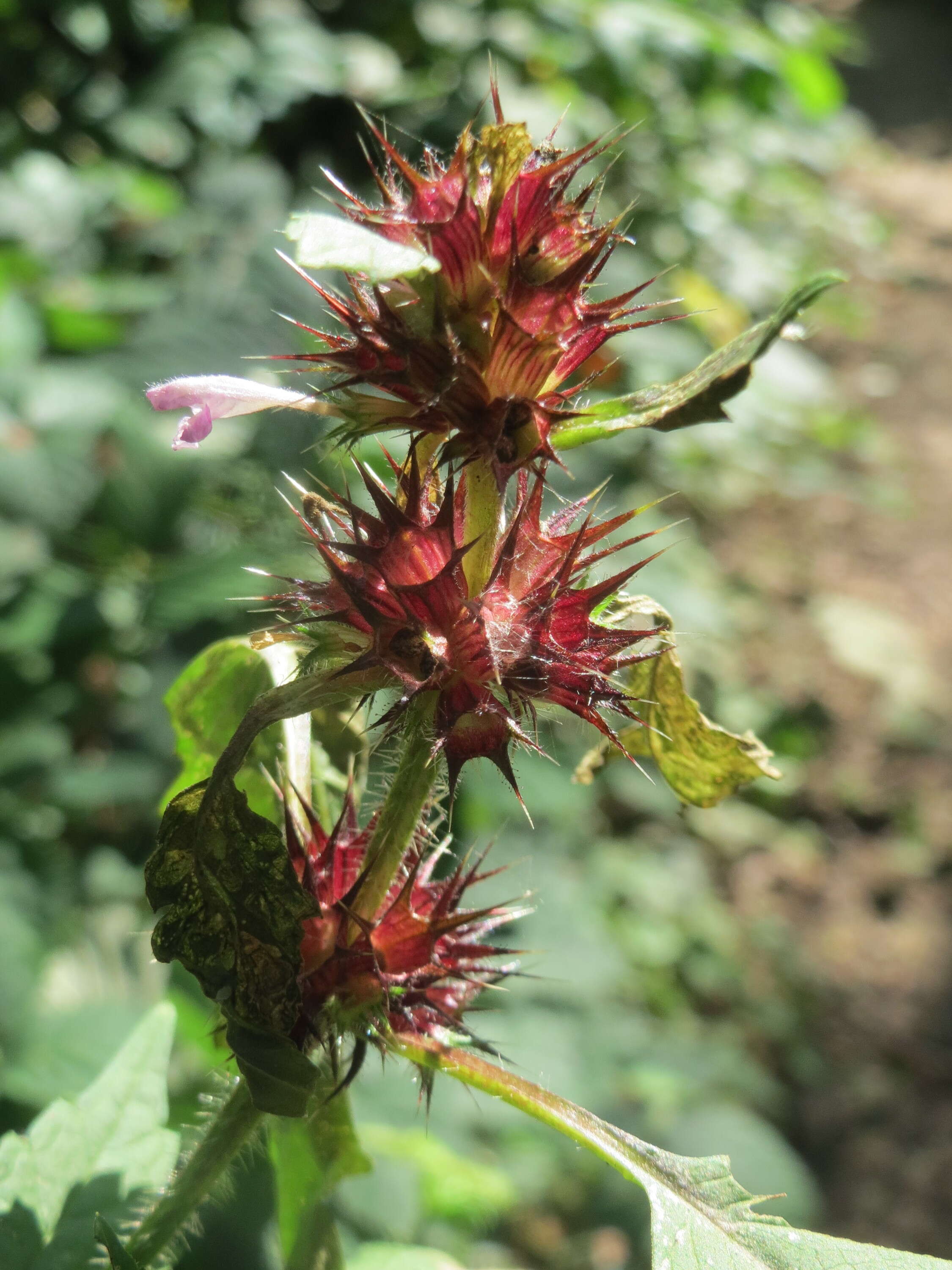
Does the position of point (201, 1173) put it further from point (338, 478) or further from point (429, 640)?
point (338, 478)

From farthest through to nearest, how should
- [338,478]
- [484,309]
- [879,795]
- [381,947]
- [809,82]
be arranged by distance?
[879,795] → [809,82] → [338,478] → [381,947] → [484,309]

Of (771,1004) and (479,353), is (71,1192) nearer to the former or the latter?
(479,353)

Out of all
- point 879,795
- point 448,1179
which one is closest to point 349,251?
point 448,1179

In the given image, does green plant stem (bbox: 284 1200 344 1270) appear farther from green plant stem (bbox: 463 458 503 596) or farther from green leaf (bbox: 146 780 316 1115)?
green plant stem (bbox: 463 458 503 596)

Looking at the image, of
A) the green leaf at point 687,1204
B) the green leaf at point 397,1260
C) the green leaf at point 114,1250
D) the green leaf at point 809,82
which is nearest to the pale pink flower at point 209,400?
the green leaf at point 687,1204

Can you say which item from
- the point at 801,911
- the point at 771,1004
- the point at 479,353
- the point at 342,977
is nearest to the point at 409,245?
the point at 479,353

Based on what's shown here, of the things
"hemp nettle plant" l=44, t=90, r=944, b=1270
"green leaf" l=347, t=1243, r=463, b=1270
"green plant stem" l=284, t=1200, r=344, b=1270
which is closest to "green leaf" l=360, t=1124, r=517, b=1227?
"green leaf" l=347, t=1243, r=463, b=1270

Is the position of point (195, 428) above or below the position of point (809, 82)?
below
